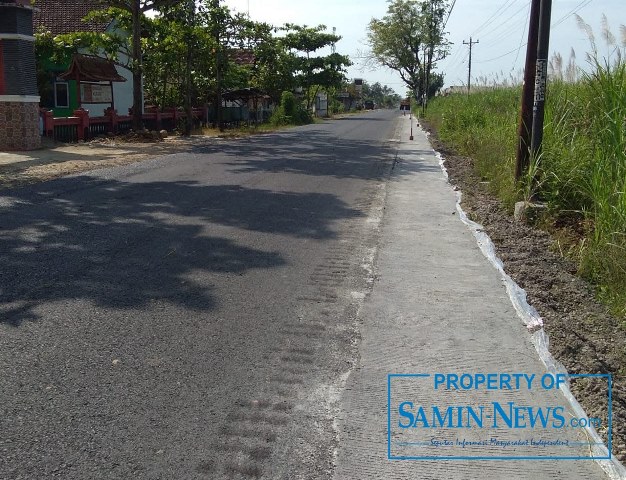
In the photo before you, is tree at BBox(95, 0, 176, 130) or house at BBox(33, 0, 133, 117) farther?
house at BBox(33, 0, 133, 117)

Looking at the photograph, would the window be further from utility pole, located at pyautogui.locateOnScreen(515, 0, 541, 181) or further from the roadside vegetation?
utility pole, located at pyautogui.locateOnScreen(515, 0, 541, 181)

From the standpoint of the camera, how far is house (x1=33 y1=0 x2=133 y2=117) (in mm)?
26656

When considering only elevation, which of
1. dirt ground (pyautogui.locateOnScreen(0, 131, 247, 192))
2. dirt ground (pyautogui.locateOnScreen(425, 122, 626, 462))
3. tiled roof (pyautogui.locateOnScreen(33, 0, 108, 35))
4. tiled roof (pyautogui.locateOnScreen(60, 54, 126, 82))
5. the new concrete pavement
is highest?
tiled roof (pyautogui.locateOnScreen(33, 0, 108, 35))

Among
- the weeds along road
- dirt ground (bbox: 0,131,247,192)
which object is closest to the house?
dirt ground (bbox: 0,131,247,192)

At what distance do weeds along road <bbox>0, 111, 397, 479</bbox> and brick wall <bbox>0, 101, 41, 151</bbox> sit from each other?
9377mm

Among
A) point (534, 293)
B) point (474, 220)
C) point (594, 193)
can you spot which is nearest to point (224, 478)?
point (534, 293)

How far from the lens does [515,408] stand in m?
3.89

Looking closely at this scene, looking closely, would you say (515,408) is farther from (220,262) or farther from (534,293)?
(220,262)

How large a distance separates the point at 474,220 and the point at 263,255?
3.67 meters

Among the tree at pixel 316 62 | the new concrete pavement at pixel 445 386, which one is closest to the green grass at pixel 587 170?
→ the new concrete pavement at pixel 445 386

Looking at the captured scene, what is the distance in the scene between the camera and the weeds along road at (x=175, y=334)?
3.34m

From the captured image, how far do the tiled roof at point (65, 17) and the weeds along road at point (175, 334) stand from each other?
928 inches

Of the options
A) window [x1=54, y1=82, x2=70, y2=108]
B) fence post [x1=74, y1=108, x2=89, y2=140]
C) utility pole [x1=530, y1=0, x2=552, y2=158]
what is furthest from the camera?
window [x1=54, y1=82, x2=70, y2=108]

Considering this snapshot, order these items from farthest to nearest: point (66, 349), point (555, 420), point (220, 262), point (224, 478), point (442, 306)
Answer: point (220, 262) → point (442, 306) → point (66, 349) → point (555, 420) → point (224, 478)
